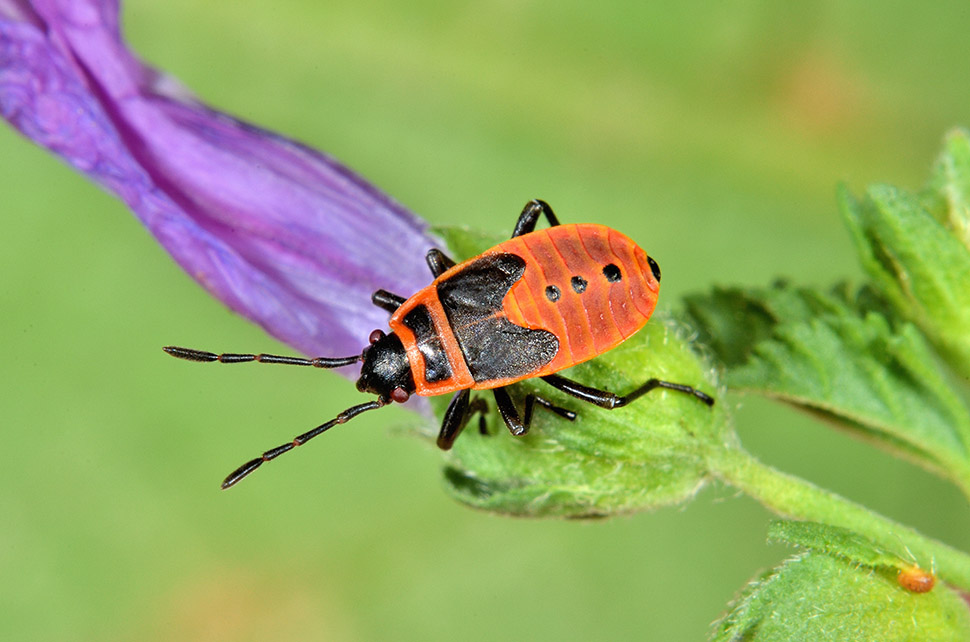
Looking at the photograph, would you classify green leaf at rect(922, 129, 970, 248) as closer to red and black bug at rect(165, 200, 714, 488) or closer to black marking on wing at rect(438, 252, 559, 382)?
red and black bug at rect(165, 200, 714, 488)

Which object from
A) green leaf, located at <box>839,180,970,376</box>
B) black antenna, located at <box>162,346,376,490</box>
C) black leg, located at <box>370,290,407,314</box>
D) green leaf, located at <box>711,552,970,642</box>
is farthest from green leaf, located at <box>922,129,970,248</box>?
black antenna, located at <box>162,346,376,490</box>

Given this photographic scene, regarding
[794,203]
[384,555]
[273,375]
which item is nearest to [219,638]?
[384,555]

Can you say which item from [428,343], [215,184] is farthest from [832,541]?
[215,184]

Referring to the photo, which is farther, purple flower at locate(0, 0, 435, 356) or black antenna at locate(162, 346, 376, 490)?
black antenna at locate(162, 346, 376, 490)

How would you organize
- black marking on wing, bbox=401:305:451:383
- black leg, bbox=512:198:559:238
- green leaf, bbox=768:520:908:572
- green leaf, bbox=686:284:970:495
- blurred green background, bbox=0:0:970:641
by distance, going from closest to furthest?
green leaf, bbox=768:520:908:572, green leaf, bbox=686:284:970:495, black marking on wing, bbox=401:305:451:383, black leg, bbox=512:198:559:238, blurred green background, bbox=0:0:970:641

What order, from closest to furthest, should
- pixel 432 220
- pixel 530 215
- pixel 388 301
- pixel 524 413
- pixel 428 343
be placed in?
1. pixel 524 413
2. pixel 428 343
3. pixel 388 301
4. pixel 530 215
5. pixel 432 220

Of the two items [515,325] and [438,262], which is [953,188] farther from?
[438,262]

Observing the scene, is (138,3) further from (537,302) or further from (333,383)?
(537,302)
